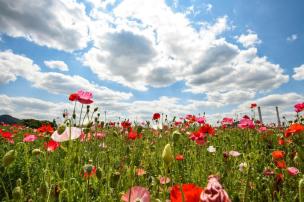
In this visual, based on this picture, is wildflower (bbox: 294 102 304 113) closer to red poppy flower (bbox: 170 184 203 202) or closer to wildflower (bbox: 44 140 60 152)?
wildflower (bbox: 44 140 60 152)

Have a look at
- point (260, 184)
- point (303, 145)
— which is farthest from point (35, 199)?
point (303, 145)

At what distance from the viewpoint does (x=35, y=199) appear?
189cm

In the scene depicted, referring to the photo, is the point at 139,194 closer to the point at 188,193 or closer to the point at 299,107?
the point at 188,193

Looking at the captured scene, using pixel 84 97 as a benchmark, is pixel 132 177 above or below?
below

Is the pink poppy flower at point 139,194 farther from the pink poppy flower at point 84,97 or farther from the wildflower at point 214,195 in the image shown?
the pink poppy flower at point 84,97

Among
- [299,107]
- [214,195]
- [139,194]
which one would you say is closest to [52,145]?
[139,194]

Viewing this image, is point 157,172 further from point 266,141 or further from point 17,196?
point 266,141

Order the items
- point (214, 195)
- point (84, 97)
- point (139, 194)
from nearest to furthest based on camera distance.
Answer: point (214, 195), point (139, 194), point (84, 97)

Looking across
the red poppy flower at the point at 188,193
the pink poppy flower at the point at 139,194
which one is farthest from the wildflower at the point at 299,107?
the red poppy flower at the point at 188,193

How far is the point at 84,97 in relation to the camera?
2500 millimetres

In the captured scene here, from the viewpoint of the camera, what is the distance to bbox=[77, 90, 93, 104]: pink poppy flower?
8.13 feet

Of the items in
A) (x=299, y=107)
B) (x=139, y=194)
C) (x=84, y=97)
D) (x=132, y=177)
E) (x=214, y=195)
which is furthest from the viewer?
(x=299, y=107)

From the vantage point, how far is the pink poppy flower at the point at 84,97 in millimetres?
2479

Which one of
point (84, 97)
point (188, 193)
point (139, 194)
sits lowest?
point (139, 194)
